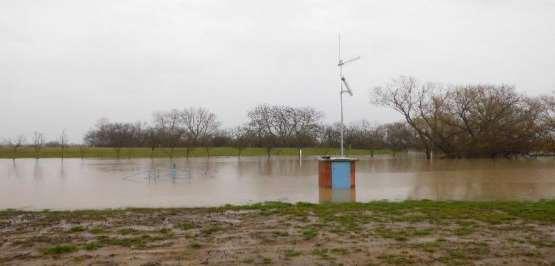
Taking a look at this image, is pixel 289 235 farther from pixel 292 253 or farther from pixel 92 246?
pixel 92 246

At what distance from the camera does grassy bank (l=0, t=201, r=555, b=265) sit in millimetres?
5064

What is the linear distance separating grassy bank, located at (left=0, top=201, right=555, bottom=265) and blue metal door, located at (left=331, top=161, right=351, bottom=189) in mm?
4072

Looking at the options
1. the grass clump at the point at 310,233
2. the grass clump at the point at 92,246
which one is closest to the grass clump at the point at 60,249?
the grass clump at the point at 92,246

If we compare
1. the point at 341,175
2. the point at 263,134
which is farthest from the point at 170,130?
the point at 341,175

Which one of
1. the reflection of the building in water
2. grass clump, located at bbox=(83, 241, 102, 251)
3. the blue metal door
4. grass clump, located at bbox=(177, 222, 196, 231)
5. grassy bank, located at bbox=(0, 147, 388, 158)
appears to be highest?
grassy bank, located at bbox=(0, 147, 388, 158)

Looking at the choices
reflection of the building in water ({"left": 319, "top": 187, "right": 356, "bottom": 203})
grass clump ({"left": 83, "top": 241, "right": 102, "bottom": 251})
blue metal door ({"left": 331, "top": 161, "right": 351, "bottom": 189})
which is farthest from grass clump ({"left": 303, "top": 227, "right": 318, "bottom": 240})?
blue metal door ({"left": 331, "top": 161, "right": 351, "bottom": 189})

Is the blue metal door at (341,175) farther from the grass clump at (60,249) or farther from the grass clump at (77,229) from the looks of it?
the grass clump at (60,249)

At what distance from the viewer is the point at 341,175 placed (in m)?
13.4

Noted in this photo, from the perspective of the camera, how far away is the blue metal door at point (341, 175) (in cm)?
1336

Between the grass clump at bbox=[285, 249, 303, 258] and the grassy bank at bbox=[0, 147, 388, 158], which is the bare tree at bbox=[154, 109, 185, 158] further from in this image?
the grass clump at bbox=[285, 249, 303, 258]

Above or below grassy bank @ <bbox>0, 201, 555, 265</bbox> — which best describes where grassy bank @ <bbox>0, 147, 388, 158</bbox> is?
above

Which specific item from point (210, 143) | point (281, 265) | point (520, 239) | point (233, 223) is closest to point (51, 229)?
point (233, 223)

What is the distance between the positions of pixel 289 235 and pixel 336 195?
5773 millimetres

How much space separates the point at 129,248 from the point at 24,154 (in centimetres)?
5522
